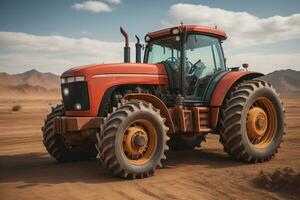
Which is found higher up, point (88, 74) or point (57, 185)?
point (88, 74)

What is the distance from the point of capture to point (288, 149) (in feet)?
32.7

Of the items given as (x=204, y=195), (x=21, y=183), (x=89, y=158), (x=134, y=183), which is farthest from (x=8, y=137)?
(x=204, y=195)

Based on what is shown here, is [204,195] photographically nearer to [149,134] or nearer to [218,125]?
[149,134]

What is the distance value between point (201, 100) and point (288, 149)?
3.14 m

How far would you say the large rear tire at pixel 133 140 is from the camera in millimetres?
6481

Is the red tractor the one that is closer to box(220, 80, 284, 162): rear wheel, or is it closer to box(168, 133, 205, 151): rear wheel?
box(220, 80, 284, 162): rear wheel

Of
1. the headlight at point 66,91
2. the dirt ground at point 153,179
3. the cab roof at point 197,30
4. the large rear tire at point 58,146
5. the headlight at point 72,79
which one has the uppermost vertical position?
the cab roof at point 197,30

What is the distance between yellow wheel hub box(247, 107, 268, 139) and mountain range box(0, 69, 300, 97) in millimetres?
92806

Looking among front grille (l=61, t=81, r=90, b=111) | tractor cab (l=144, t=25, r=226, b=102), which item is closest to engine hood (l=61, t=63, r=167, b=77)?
front grille (l=61, t=81, r=90, b=111)

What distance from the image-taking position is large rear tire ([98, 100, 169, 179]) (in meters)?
6.48

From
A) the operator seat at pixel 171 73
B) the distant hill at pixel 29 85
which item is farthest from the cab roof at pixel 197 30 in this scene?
the distant hill at pixel 29 85

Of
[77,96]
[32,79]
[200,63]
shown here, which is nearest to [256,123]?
[200,63]

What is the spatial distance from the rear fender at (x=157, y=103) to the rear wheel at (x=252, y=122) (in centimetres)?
116

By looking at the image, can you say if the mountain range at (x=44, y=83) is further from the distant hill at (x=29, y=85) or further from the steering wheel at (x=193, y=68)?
the steering wheel at (x=193, y=68)
